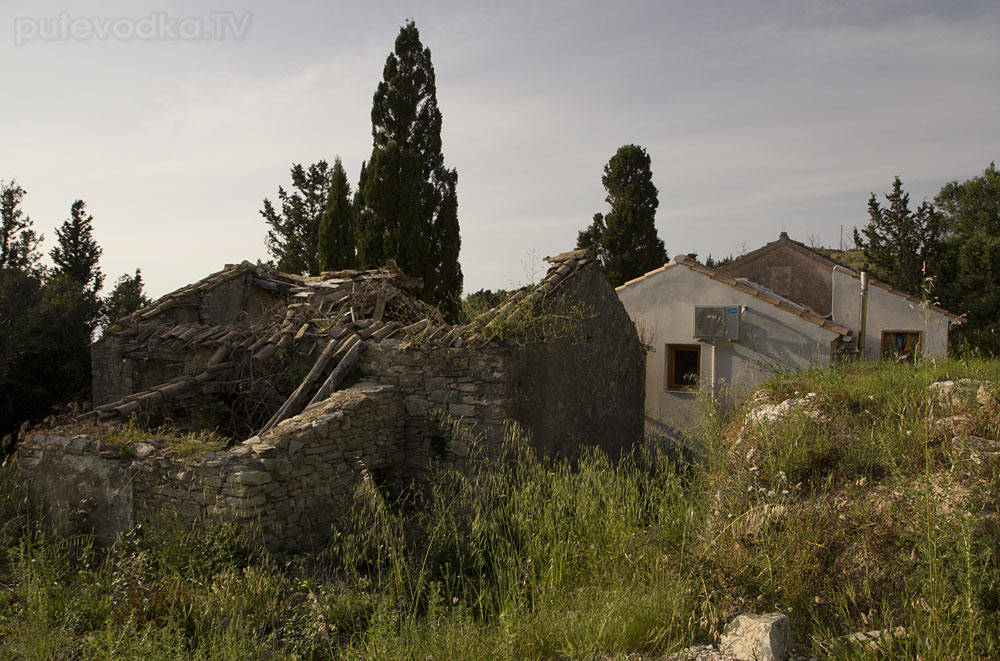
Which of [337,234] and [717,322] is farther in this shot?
[337,234]

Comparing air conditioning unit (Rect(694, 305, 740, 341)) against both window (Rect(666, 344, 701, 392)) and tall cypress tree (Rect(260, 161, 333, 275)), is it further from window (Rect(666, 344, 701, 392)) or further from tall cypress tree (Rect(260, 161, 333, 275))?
tall cypress tree (Rect(260, 161, 333, 275))

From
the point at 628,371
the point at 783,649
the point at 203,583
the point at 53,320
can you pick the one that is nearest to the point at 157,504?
the point at 203,583

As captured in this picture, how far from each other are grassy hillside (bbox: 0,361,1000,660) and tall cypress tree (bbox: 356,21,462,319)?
41.8ft

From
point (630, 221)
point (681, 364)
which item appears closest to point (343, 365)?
point (681, 364)

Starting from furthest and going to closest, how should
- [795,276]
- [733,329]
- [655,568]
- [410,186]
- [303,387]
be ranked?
[410,186] → [795,276] → [733,329] → [303,387] → [655,568]

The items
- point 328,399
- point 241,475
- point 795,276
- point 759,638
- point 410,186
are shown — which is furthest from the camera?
point 410,186

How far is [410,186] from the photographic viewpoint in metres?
18.1

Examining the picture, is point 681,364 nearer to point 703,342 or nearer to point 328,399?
point 703,342

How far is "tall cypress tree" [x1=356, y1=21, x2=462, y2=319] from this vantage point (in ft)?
59.4

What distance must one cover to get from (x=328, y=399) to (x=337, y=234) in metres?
15.3

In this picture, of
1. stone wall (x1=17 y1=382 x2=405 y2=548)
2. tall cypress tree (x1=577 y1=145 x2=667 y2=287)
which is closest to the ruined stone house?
stone wall (x1=17 y1=382 x2=405 y2=548)

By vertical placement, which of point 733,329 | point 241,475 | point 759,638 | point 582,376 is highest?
point 733,329

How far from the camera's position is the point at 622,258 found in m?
22.3

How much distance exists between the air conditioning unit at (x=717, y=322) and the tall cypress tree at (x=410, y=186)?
734 cm
